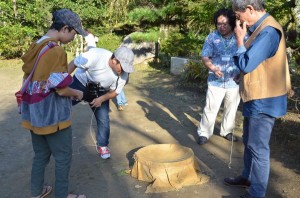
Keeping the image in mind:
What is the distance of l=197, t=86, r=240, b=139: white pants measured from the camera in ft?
14.2

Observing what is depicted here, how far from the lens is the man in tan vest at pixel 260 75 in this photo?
2.53 metres

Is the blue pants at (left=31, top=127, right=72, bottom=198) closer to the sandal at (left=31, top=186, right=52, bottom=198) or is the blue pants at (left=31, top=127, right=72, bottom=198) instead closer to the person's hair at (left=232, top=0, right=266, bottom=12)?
the sandal at (left=31, top=186, right=52, bottom=198)

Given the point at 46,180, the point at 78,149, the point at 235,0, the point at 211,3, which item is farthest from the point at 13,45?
the point at 235,0

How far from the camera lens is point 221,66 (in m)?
4.28

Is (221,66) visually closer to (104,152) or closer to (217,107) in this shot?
(217,107)

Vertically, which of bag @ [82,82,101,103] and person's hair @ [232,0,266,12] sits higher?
person's hair @ [232,0,266,12]

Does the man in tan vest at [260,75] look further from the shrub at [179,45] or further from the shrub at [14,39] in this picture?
the shrub at [14,39]

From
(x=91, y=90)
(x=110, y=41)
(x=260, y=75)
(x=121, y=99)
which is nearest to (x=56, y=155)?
(x=91, y=90)

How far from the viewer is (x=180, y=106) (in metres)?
6.37

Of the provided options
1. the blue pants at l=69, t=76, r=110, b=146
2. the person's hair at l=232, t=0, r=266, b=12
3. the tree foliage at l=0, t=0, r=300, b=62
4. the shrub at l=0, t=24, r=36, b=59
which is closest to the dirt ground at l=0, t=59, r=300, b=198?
the blue pants at l=69, t=76, r=110, b=146

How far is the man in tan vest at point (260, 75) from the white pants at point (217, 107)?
140 centimetres

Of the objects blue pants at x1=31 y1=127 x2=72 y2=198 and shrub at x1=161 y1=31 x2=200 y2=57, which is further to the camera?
shrub at x1=161 y1=31 x2=200 y2=57

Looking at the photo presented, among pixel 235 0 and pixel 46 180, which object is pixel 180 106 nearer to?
pixel 46 180

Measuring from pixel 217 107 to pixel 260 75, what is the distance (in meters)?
1.71
